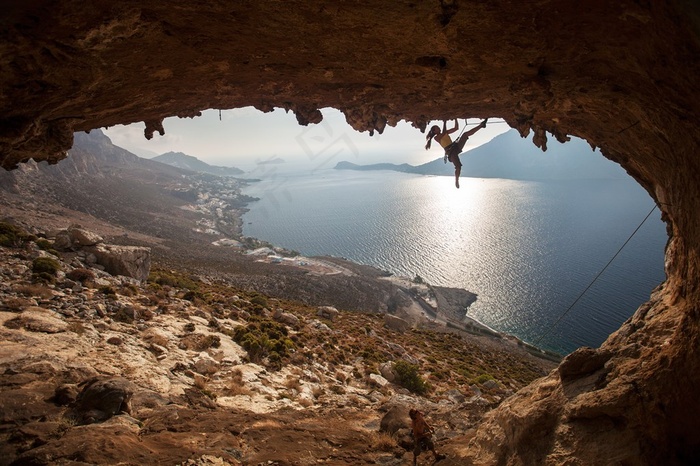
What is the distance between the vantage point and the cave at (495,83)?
5.50 metres

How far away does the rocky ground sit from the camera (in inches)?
357

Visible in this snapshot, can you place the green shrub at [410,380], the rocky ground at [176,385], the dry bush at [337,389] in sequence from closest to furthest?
the rocky ground at [176,385], the dry bush at [337,389], the green shrub at [410,380]

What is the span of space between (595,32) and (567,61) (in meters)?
1.31

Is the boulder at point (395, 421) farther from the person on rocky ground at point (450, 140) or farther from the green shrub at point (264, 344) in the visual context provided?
the person on rocky ground at point (450, 140)

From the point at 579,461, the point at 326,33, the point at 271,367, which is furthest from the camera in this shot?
the point at 271,367

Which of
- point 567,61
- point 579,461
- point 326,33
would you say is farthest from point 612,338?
point 326,33

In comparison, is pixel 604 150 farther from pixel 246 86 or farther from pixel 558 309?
pixel 558 309

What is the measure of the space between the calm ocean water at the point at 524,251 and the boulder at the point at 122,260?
68.2 metres

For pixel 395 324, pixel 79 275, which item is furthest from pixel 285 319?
pixel 395 324

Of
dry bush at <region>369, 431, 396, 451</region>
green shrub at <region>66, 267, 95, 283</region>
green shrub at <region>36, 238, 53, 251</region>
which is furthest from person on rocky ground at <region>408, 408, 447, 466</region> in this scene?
green shrub at <region>36, 238, 53, 251</region>

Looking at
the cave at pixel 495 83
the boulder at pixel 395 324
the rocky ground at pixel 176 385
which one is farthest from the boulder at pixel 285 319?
the cave at pixel 495 83

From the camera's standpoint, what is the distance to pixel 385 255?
124625mm

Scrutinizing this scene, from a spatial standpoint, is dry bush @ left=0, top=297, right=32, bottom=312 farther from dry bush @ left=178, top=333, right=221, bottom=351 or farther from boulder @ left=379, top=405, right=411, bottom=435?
boulder @ left=379, top=405, right=411, bottom=435

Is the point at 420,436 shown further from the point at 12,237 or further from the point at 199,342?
the point at 12,237
